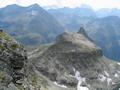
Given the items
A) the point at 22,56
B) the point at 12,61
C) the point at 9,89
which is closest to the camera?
the point at 9,89

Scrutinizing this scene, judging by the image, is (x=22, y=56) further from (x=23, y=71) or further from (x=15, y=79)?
(x=15, y=79)

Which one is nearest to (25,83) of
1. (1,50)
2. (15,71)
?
(15,71)

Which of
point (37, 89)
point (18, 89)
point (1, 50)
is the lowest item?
point (37, 89)

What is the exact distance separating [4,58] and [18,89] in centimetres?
573

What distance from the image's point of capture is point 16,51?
53.3m

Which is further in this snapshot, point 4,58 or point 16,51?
point 16,51

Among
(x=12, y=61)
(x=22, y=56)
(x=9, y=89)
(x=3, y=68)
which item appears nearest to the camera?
(x=9, y=89)

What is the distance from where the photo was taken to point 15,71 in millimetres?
48719

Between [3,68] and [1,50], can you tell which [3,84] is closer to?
[3,68]

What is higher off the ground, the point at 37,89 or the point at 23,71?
the point at 23,71

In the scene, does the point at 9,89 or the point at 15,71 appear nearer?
the point at 9,89

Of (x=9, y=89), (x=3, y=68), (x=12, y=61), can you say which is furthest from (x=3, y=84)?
(x=12, y=61)

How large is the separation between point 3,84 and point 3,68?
3.93m

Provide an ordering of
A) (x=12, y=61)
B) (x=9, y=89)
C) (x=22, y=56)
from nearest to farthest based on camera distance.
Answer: (x=9, y=89) → (x=12, y=61) → (x=22, y=56)
